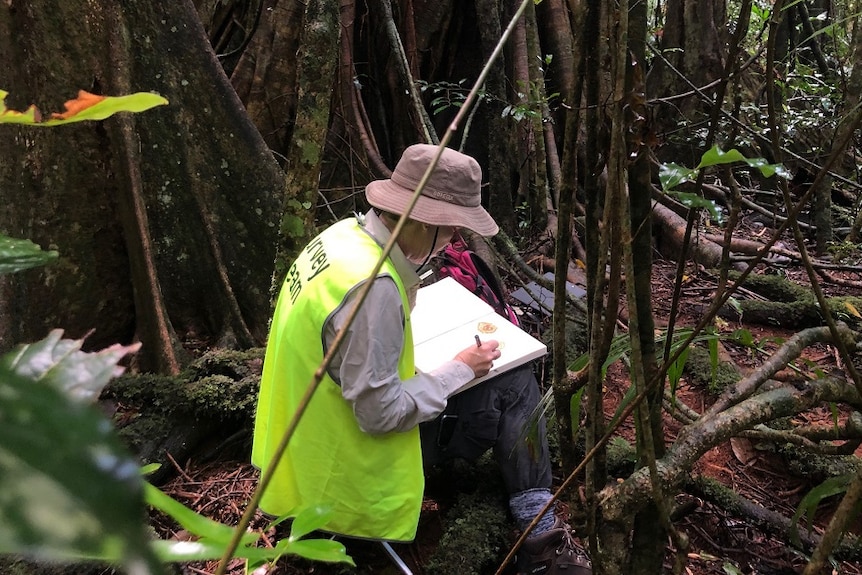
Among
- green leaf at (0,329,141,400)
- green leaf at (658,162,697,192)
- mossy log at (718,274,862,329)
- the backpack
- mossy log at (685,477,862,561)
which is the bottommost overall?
mossy log at (718,274,862,329)

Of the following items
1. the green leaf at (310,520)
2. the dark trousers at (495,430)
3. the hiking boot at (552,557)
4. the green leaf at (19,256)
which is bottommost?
the hiking boot at (552,557)

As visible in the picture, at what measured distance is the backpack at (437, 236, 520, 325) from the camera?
8.37 feet

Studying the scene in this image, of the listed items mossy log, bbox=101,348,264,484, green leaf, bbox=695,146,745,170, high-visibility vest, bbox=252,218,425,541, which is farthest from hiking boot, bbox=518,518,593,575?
green leaf, bbox=695,146,745,170

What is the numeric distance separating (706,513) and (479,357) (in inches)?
42.1

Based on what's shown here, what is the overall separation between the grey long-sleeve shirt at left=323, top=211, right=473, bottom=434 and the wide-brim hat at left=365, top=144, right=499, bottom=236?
17 centimetres

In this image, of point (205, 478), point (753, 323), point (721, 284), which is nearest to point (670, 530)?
point (721, 284)

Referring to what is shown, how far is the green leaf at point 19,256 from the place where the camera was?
1.72ft

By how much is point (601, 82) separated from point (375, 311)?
0.81m

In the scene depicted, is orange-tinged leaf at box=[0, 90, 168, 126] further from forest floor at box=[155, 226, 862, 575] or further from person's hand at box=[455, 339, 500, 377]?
forest floor at box=[155, 226, 862, 575]

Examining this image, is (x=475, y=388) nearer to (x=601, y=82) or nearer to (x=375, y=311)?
(x=375, y=311)

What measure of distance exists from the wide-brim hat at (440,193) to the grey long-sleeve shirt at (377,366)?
0.17 meters

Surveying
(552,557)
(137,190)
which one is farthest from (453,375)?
(137,190)

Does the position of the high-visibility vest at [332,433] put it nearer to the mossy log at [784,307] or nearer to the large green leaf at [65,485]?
the large green leaf at [65,485]

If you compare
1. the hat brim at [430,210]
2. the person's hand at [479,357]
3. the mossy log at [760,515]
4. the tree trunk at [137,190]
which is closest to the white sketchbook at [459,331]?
the person's hand at [479,357]
